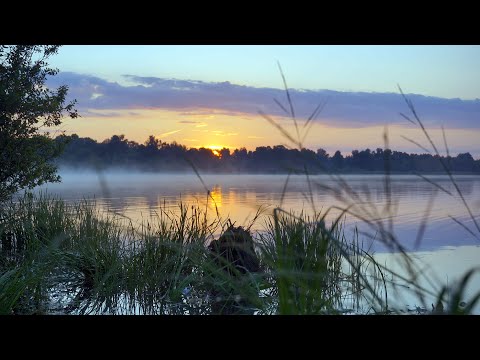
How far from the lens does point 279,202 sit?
1.74m

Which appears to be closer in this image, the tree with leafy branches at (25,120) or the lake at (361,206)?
the lake at (361,206)

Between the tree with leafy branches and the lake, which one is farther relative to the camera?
the tree with leafy branches

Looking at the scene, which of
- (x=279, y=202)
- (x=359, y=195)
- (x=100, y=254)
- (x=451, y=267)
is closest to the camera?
(x=359, y=195)

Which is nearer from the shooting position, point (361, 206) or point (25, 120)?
point (361, 206)
